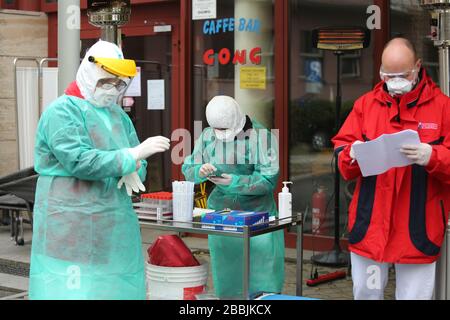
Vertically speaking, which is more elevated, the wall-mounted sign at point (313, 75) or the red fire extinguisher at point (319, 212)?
the wall-mounted sign at point (313, 75)

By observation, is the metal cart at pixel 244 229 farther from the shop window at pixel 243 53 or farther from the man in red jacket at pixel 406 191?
the shop window at pixel 243 53

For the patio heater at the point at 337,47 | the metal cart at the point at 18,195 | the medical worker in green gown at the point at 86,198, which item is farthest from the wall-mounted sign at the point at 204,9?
the medical worker in green gown at the point at 86,198

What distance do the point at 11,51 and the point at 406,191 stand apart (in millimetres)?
6543

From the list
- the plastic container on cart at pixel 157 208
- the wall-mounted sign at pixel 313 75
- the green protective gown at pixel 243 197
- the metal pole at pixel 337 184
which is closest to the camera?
the plastic container on cart at pixel 157 208

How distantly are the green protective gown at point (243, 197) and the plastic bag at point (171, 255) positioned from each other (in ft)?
0.99

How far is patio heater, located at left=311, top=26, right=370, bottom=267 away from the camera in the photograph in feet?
22.8

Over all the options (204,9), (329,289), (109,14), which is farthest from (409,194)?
(204,9)

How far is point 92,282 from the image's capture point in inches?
163

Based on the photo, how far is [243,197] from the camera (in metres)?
5.29

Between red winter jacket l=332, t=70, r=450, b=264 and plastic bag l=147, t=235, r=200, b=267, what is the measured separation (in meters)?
1.24

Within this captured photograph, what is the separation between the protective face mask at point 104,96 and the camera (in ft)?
13.7

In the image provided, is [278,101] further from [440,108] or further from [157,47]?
[440,108]

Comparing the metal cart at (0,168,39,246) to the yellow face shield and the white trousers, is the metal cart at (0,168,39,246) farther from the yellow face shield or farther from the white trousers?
the white trousers
